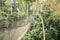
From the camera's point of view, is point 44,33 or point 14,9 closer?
point 44,33

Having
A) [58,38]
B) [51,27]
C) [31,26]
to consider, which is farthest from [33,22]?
[58,38]

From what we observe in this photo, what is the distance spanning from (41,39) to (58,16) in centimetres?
98

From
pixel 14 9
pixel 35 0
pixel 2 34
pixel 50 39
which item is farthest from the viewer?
pixel 14 9

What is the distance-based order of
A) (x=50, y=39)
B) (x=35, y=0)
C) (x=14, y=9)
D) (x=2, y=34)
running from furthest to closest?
(x=14, y=9), (x=35, y=0), (x=50, y=39), (x=2, y=34)

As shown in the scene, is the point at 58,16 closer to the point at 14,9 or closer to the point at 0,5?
the point at 14,9

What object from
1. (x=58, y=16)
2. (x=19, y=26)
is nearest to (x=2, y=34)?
(x=19, y=26)

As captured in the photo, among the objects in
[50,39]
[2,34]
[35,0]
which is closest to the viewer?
[2,34]

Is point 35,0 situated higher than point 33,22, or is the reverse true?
point 35,0

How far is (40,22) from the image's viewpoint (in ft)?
20.2

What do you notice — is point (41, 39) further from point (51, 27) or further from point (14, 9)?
point (14, 9)

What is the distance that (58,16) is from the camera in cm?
584

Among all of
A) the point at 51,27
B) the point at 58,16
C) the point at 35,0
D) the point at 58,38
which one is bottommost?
the point at 58,38

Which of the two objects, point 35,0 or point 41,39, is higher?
point 35,0

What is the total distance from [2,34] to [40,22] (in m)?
1.45
